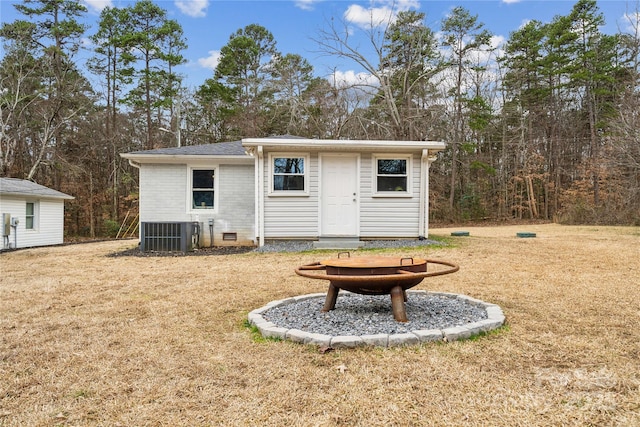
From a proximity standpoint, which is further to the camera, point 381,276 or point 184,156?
point 184,156

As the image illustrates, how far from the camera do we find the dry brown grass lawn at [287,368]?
6.29 feet

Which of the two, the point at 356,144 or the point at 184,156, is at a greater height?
the point at 356,144

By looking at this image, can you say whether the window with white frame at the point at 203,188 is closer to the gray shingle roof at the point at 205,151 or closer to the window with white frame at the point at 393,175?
the gray shingle roof at the point at 205,151

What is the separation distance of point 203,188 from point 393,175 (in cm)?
513

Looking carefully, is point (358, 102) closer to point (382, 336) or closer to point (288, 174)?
point (288, 174)

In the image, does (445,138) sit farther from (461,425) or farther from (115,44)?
(461,425)

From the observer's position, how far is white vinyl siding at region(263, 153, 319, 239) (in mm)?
9531

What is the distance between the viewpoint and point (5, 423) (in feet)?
6.18

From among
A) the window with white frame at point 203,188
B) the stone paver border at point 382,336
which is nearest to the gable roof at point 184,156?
the window with white frame at point 203,188

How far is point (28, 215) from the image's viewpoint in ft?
41.3

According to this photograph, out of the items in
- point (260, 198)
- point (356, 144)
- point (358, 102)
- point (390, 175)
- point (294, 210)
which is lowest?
point (294, 210)

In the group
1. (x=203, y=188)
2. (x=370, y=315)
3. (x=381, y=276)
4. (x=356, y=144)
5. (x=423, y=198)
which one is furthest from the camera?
(x=203, y=188)

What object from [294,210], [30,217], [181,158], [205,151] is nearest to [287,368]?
[294,210]

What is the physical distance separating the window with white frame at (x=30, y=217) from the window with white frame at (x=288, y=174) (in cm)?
895
